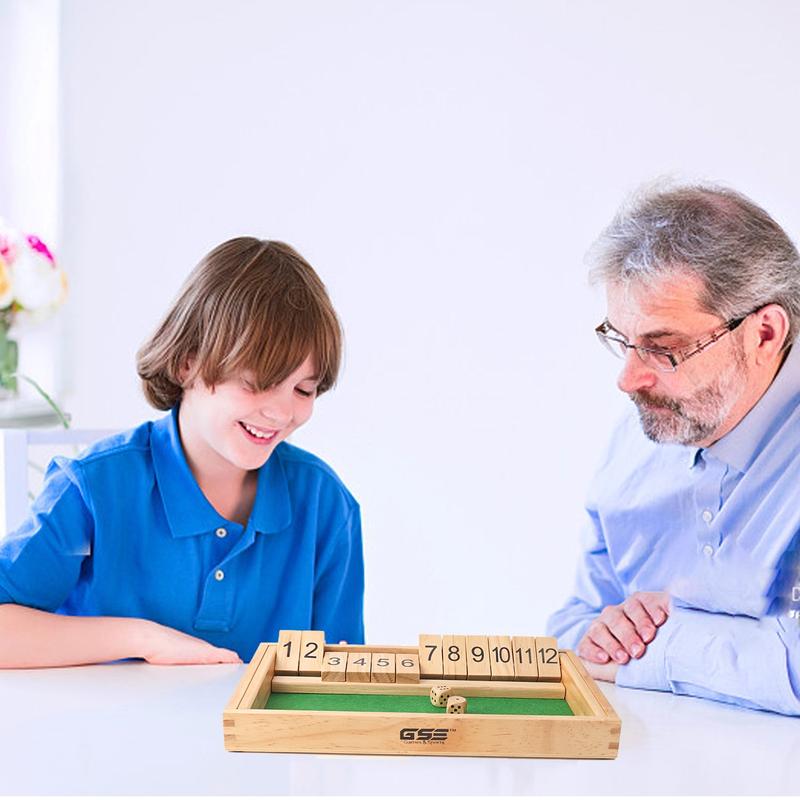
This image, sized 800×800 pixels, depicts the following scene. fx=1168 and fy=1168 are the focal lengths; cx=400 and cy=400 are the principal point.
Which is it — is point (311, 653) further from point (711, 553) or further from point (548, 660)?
point (711, 553)

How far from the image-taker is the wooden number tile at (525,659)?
4.53 feet

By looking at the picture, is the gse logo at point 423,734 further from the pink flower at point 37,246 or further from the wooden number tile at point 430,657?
the pink flower at point 37,246

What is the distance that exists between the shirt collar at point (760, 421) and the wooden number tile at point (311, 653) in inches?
25.5

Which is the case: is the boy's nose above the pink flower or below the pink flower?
below

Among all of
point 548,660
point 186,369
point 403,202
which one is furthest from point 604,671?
point 403,202

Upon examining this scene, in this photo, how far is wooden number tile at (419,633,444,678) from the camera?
1.38 metres

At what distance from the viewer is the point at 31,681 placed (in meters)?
1.47

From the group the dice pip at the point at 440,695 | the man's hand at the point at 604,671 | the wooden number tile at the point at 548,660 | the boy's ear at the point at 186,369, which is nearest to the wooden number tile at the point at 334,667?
the dice pip at the point at 440,695

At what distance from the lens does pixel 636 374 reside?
66.4 inches

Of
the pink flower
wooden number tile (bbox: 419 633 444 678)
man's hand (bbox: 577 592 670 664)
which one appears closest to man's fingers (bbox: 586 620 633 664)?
man's hand (bbox: 577 592 670 664)

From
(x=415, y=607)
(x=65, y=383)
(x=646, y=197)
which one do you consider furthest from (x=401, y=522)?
(x=646, y=197)

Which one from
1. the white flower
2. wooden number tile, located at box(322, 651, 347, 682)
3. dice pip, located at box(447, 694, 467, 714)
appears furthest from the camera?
the white flower

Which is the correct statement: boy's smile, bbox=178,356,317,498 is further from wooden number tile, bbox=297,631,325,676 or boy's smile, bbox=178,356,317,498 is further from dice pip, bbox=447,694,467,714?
dice pip, bbox=447,694,467,714

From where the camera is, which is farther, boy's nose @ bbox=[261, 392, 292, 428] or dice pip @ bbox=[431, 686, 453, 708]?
boy's nose @ bbox=[261, 392, 292, 428]
